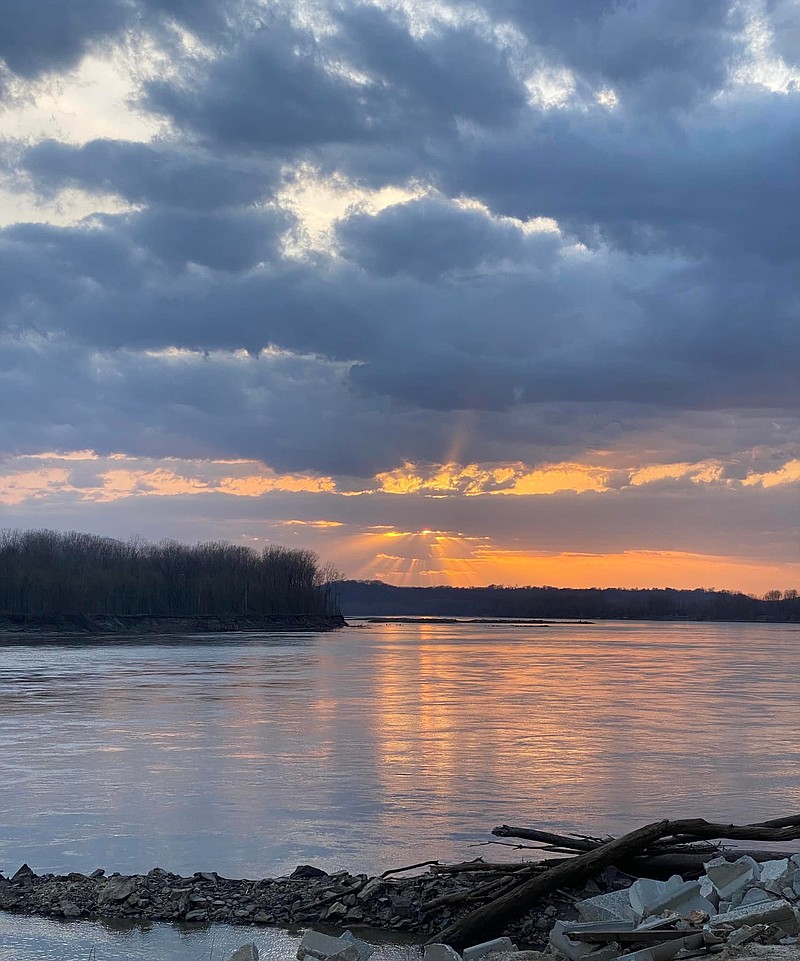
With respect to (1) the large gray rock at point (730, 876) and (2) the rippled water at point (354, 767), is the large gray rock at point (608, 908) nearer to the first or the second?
(1) the large gray rock at point (730, 876)

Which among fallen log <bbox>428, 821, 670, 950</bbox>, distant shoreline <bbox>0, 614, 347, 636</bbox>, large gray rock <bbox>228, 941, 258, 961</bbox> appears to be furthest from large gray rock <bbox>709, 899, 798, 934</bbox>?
distant shoreline <bbox>0, 614, 347, 636</bbox>

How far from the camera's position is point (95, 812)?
49.6ft

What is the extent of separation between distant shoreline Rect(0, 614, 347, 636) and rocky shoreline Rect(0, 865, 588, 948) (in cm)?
12003

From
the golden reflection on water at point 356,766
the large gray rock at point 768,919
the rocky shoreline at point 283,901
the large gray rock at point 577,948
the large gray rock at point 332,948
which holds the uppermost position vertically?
the large gray rock at point 768,919

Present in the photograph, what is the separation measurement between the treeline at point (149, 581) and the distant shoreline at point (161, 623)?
1.79 metres

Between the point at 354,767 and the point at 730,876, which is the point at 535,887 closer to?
the point at 730,876

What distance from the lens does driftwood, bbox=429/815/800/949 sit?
9352 millimetres

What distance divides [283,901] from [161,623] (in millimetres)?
143883

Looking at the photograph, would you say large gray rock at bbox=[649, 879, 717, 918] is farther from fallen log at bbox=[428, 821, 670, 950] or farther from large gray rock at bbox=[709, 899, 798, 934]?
fallen log at bbox=[428, 821, 670, 950]

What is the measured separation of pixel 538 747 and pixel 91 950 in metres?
14.7

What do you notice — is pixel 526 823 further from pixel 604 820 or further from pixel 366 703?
pixel 366 703

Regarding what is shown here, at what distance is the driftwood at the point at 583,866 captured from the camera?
9352 millimetres

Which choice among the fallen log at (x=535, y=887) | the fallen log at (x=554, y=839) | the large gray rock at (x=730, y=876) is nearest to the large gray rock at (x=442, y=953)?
the fallen log at (x=535, y=887)

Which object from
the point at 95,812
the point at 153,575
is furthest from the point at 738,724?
the point at 153,575
